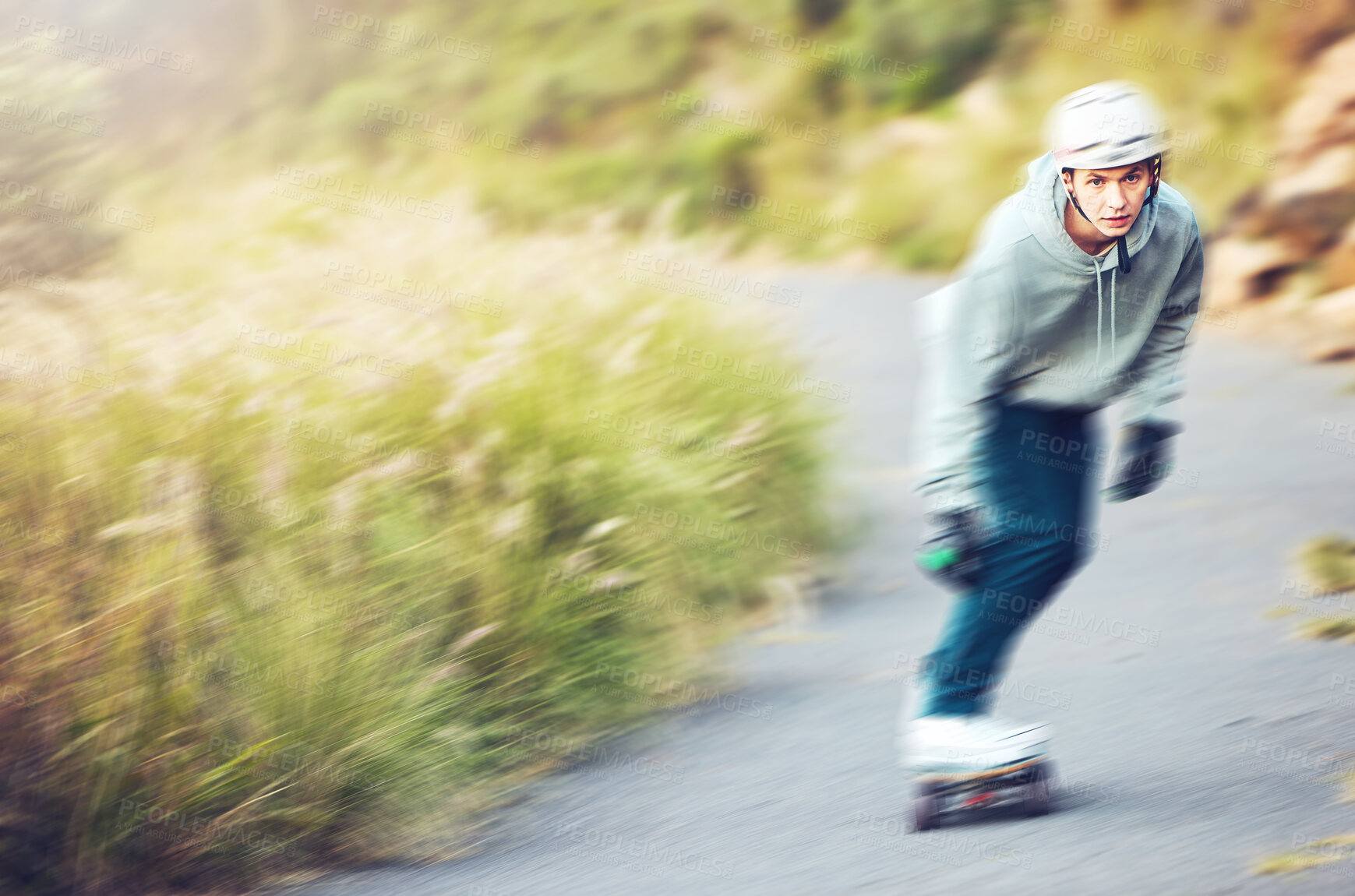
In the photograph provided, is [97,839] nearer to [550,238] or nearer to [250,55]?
[550,238]

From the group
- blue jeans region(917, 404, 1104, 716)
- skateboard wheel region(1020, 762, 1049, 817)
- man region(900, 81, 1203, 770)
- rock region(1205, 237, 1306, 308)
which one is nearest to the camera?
man region(900, 81, 1203, 770)

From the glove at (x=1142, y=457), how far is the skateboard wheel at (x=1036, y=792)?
69cm

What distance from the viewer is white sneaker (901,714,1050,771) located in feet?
10.9

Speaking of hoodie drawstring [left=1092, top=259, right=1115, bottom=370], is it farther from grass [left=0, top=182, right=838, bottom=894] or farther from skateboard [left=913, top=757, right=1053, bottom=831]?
grass [left=0, top=182, right=838, bottom=894]

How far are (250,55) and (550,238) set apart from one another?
21.5m

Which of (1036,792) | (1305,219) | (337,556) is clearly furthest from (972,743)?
(1305,219)

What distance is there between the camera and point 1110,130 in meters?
3.04

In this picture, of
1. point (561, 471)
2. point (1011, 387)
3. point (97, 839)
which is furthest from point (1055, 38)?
point (97, 839)

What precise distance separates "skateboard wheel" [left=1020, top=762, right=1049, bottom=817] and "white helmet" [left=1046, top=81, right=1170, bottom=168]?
146 cm

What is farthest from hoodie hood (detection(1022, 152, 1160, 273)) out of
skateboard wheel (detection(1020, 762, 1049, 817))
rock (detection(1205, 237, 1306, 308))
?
rock (detection(1205, 237, 1306, 308))

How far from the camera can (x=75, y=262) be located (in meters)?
7.15

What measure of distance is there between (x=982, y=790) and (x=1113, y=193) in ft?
4.73

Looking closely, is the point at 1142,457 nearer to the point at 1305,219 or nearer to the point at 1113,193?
the point at 1113,193

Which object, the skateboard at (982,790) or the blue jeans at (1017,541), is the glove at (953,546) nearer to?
the blue jeans at (1017,541)
